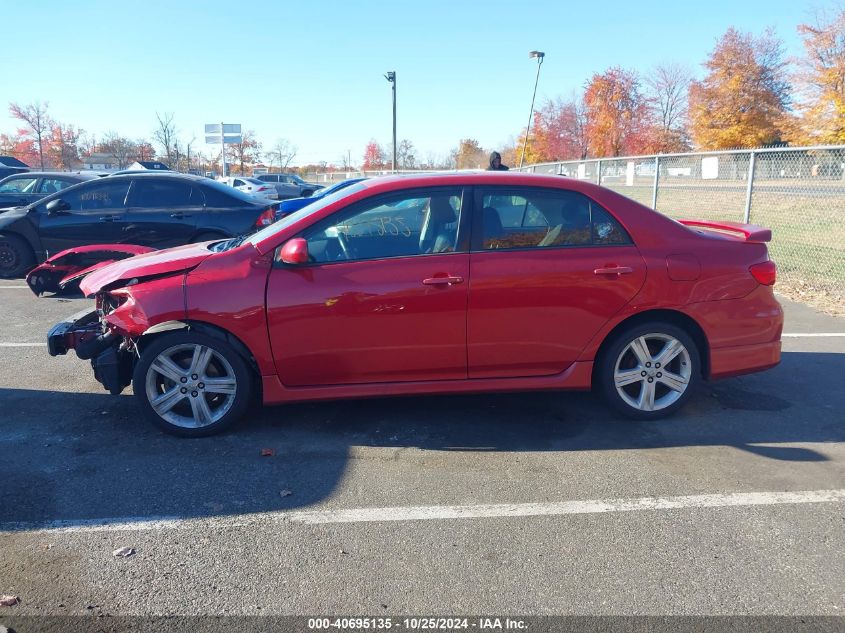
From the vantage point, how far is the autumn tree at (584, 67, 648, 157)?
4372 centimetres

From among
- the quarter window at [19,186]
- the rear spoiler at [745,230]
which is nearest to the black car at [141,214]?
the quarter window at [19,186]

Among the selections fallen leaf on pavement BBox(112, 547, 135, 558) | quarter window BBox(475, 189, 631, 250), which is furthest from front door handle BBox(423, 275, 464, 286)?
fallen leaf on pavement BBox(112, 547, 135, 558)

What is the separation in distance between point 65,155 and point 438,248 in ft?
178

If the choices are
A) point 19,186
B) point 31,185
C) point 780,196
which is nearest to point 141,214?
point 31,185

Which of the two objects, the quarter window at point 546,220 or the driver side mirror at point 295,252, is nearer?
the driver side mirror at point 295,252

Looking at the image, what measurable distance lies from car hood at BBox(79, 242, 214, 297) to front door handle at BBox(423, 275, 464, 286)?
1.43 metres

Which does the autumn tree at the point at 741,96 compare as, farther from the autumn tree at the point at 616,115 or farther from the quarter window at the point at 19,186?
the quarter window at the point at 19,186

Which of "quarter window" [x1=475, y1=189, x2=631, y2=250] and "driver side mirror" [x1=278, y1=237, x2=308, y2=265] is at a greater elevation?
"quarter window" [x1=475, y1=189, x2=631, y2=250]

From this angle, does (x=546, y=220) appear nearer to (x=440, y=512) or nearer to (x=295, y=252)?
(x=295, y=252)

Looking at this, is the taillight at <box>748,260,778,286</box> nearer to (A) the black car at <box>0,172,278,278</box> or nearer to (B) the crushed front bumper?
(B) the crushed front bumper

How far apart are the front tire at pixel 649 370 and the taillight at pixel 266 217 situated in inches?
239

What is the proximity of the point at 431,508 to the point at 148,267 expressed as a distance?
2.42m

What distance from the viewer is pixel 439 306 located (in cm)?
409

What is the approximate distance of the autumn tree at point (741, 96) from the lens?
3638 cm
